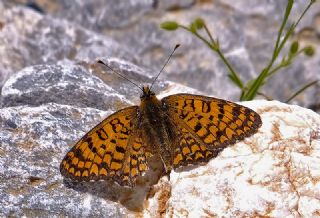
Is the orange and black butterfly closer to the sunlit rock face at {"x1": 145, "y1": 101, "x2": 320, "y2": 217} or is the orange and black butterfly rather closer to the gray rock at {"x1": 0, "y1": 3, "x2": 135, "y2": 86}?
the sunlit rock face at {"x1": 145, "y1": 101, "x2": 320, "y2": 217}

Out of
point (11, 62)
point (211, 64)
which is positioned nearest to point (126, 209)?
point (11, 62)

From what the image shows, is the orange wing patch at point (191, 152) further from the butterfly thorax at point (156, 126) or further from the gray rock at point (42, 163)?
the gray rock at point (42, 163)

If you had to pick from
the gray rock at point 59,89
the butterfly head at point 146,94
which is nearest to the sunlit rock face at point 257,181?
the butterfly head at point 146,94

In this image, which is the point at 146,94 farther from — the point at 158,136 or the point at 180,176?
the point at 180,176

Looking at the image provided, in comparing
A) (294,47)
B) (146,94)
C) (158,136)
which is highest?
(294,47)

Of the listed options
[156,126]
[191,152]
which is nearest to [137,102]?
[156,126]

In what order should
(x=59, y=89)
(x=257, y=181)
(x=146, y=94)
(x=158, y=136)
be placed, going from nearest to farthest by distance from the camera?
(x=257, y=181), (x=158, y=136), (x=146, y=94), (x=59, y=89)

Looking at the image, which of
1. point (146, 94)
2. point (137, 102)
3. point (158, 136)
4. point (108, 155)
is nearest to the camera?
point (108, 155)

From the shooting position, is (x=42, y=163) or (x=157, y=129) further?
(x=157, y=129)
